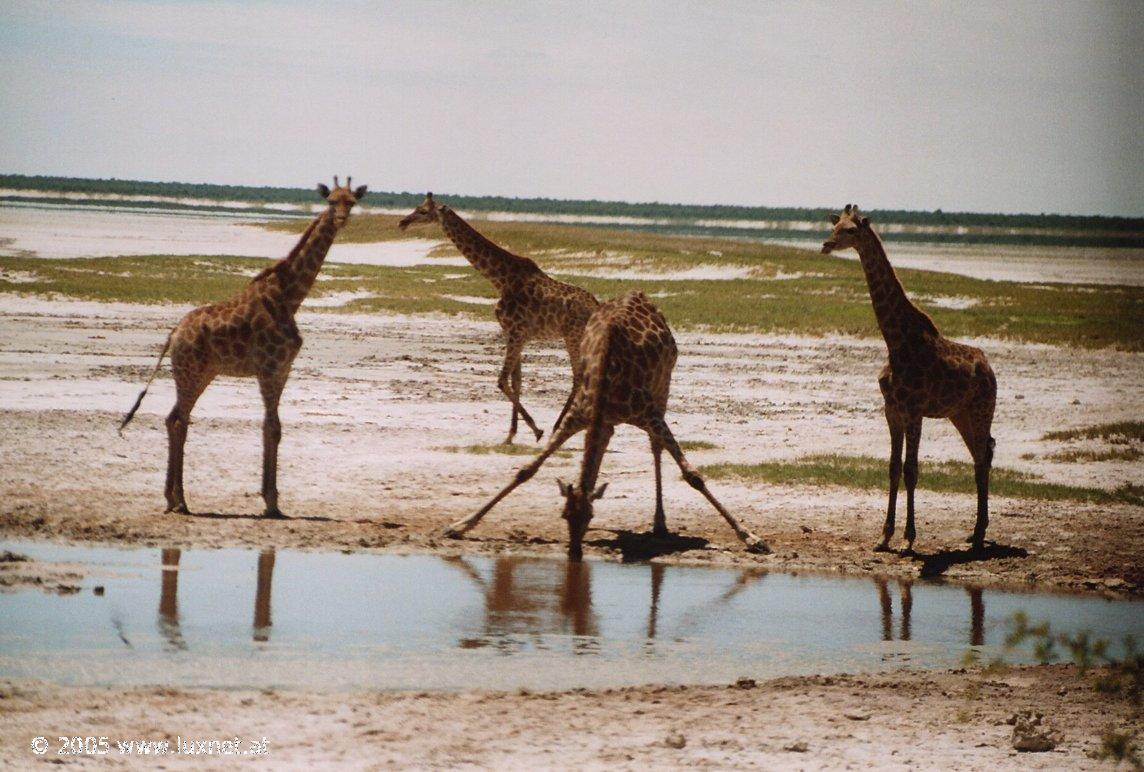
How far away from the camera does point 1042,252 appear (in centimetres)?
9031

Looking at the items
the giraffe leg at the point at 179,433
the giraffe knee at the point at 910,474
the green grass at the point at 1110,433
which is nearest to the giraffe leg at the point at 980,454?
the giraffe knee at the point at 910,474

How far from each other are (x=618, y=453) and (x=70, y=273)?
899 inches

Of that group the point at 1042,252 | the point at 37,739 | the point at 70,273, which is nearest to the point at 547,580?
the point at 37,739

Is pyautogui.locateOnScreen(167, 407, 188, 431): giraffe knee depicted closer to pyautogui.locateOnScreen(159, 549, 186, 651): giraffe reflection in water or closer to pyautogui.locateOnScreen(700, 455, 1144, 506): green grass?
pyautogui.locateOnScreen(159, 549, 186, 651): giraffe reflection in water

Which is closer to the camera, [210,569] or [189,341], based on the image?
[210,569]

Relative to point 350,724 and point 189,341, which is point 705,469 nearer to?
point 189,341

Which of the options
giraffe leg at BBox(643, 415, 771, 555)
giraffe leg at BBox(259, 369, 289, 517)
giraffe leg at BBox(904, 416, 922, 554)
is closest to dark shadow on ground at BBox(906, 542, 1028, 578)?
giraffe leg at BBox(904, 416, 922, 554)

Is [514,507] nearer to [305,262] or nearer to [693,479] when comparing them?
[693,479]

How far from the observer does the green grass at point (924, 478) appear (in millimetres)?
14430

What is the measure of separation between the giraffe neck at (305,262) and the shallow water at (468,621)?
7.85 ft

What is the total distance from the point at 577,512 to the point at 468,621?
142 centimetres

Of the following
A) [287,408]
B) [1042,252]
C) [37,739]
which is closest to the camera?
[37,739]

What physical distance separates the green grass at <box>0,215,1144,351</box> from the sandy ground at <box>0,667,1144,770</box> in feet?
52.6

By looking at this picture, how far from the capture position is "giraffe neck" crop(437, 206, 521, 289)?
17.7 meters
